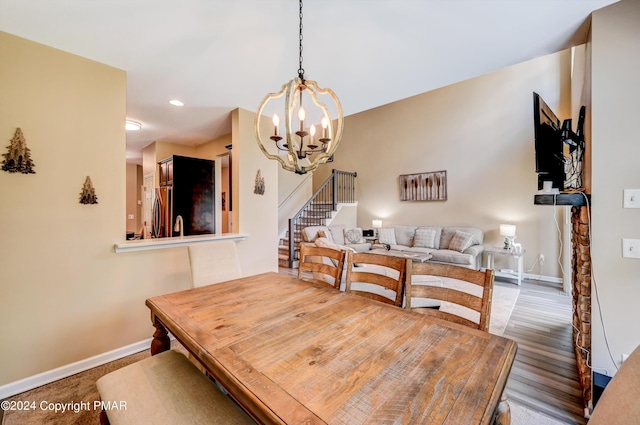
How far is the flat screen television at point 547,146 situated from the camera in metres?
1.83

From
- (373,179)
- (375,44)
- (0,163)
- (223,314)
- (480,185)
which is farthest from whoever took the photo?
(373,179)

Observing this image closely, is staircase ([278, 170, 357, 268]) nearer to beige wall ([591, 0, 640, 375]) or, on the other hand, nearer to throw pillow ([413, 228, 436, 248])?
throw pillow ([413, 228, 436, 248])

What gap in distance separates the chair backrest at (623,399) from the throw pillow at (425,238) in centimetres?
530

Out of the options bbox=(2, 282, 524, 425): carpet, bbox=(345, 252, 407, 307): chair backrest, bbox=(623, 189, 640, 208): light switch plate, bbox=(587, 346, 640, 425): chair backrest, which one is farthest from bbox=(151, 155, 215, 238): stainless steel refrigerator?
bbox=(623, 189, 640, 208): light switch plate

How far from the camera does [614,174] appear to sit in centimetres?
165

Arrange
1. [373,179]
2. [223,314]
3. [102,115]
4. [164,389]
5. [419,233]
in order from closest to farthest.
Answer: [164,389], [223,314], [102,115], [419,233], [373,179]

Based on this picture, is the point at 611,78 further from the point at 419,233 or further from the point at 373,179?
the point at 373,179

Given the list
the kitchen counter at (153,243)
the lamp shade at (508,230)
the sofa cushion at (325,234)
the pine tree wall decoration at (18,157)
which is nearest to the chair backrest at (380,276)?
the kitchen counter at (153,243)

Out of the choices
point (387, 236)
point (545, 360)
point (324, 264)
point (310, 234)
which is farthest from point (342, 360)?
point (387, 236)

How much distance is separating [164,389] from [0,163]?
2090 millimetres

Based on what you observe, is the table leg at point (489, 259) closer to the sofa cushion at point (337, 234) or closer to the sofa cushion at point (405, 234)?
the sofa cushion at point (405, 234)

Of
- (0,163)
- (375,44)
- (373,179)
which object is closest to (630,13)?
(375,44)

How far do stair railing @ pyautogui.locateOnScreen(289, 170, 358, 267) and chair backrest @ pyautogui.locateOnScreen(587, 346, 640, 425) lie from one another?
20.1 ft

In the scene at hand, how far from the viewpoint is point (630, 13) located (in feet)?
5.30
